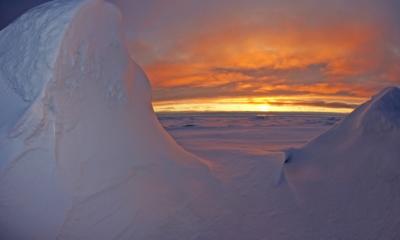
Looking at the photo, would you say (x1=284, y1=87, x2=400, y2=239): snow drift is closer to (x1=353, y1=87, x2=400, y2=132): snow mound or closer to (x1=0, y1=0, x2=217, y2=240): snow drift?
(x1=353, y1=87, x2=400, y2=132): snow mound

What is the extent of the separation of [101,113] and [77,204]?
3.98 ft

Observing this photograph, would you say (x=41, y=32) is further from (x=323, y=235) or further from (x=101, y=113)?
(x=323, y=235)

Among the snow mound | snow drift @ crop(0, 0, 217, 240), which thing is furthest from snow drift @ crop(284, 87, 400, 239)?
snow drift @ crop(0, 0, 217, 240)

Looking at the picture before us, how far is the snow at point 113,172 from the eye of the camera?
3.08 m

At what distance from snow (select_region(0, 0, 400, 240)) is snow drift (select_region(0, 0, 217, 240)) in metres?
0.01

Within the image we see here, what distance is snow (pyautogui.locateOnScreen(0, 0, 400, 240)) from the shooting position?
121 inches

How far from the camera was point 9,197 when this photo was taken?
9.97 feet

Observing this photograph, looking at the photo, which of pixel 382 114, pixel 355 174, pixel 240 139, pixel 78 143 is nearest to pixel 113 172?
pixel 78 143

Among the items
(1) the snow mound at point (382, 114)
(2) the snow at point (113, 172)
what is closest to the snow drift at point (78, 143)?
(2) the snow at point (113, 172)

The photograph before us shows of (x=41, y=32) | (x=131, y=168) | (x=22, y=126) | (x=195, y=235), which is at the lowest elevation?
(x=195, y=235)

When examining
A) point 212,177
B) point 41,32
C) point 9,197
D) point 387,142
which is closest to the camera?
point 9,197

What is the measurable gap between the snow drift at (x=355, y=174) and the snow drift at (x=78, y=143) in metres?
1.84

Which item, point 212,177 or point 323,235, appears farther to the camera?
point 212,177

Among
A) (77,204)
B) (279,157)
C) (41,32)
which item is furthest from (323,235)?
(41,32)
